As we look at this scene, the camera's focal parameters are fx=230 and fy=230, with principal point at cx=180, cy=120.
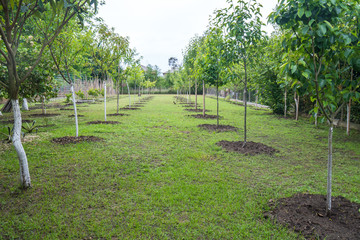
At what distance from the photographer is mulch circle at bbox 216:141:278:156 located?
6667mm

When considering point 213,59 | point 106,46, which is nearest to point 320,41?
point 213,59

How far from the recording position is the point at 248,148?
23.0ft

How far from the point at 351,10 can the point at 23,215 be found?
5345 millimetres

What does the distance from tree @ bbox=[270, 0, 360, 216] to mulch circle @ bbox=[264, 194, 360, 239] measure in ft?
0.70

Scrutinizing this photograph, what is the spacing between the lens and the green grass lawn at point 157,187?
125 inches

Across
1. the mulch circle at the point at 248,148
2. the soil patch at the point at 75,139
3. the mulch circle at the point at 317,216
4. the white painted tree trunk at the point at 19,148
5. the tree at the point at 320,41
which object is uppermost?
the tree at the point at 320,41

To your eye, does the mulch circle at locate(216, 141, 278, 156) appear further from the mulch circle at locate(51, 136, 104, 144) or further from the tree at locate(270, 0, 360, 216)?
the mulch circle at locate(51, 136, 104, 144)

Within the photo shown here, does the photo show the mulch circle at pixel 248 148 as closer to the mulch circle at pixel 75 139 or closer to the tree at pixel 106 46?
the mulch circle at pixel 75 139

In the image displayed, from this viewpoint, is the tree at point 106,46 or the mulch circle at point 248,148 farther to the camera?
the tree at point 106,46

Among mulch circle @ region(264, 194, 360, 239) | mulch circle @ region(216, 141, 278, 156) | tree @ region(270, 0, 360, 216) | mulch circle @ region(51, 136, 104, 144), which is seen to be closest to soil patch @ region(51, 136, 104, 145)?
mulch circle @ region(51, 136, 104, 144)

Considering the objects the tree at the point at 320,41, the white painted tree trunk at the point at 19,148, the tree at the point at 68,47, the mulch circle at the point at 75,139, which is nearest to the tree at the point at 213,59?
the tree at the point at 68,47

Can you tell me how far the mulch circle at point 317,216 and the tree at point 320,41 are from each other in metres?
0.21

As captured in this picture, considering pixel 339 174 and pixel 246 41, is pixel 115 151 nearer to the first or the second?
pixel 246 41

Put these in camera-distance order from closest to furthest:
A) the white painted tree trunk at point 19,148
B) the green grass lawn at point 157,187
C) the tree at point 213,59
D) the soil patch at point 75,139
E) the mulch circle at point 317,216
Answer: the mulch circle at point 317,216 → the green grass lawn at point 157,187 → the white painted tree trunk at point 19,148 → the soil patch at point 75,139 → the tree at point 213,59
